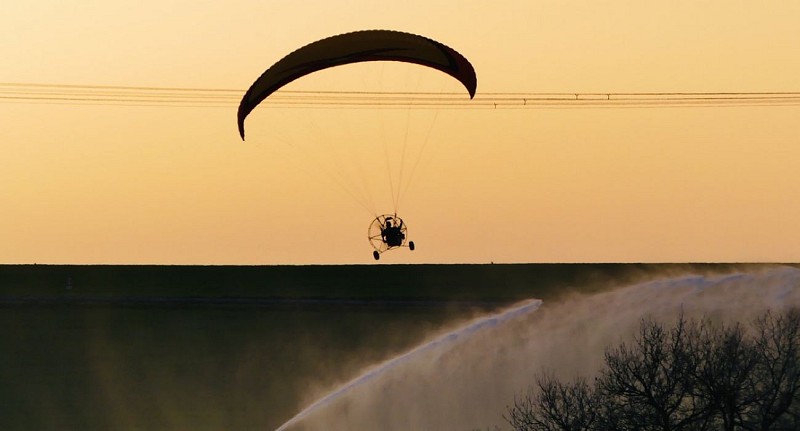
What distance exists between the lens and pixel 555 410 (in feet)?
103

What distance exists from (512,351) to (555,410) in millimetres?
2333

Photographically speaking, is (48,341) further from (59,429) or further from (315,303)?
(315,303)

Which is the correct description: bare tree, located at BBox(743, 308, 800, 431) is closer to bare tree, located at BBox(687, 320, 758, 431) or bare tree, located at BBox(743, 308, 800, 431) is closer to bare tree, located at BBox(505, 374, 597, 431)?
bare tree, located at BBox(687, 320, 758, 431)

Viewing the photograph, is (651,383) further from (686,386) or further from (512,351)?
(512,351)

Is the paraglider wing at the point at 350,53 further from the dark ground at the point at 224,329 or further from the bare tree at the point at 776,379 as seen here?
the bare tree at the point at 776,379

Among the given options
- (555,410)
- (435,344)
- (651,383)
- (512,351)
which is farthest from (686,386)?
(435,344)

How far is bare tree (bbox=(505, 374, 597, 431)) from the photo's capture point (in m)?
31.4

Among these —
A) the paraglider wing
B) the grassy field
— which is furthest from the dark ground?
the paraglider wing

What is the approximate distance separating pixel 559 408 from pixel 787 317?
23.3 ft

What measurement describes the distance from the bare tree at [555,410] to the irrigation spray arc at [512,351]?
42cm

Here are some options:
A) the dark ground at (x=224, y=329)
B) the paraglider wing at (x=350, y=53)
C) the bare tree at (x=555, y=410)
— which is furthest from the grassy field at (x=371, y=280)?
the paraglider wing at (x=350, y=53)

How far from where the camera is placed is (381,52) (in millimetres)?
21828

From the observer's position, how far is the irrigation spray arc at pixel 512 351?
31969mm

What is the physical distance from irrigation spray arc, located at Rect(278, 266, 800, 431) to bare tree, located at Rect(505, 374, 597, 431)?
16.4 inches
